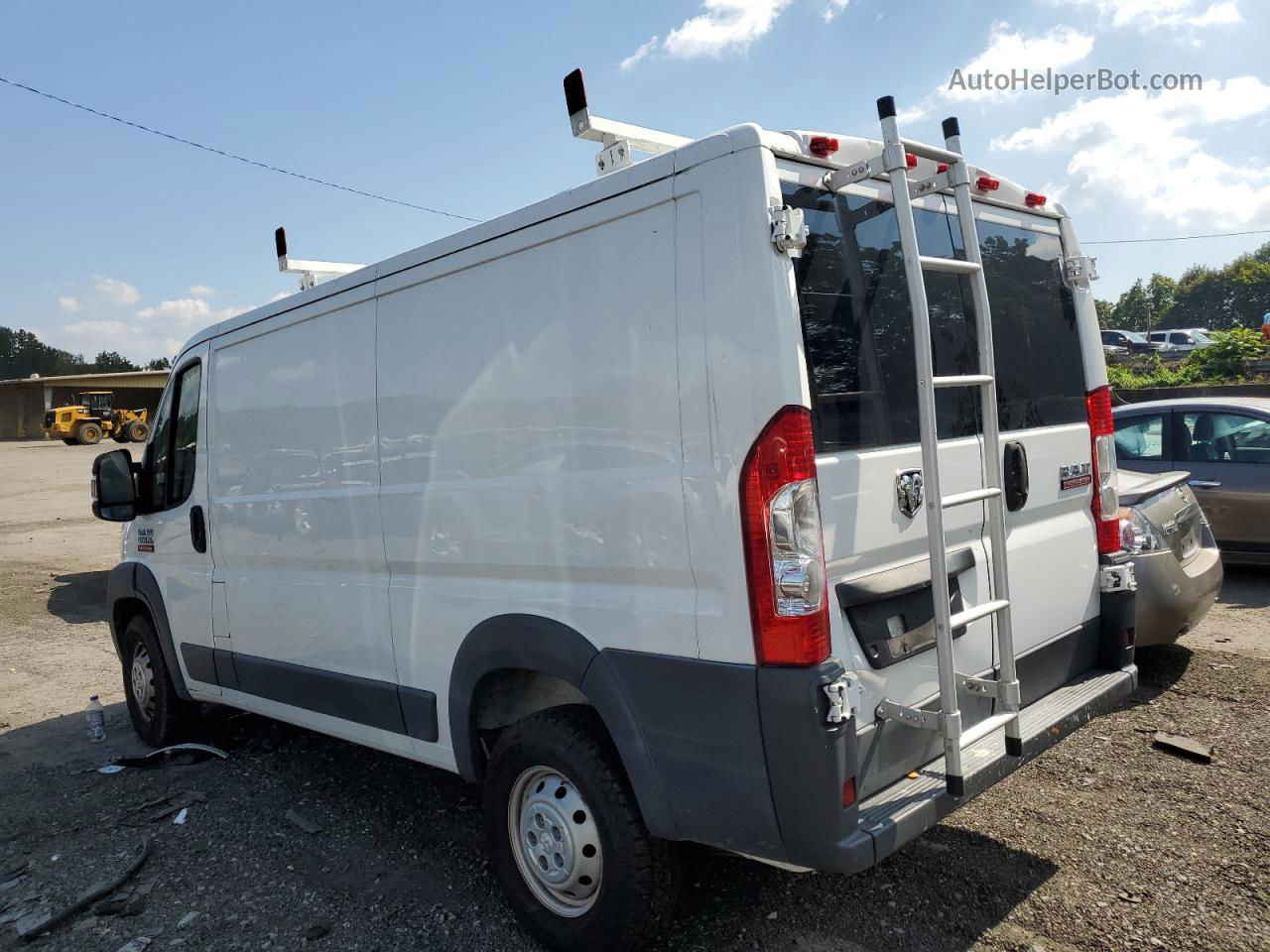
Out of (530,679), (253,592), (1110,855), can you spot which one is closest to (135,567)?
(253,592)

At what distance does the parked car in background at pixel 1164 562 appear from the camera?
5.10m

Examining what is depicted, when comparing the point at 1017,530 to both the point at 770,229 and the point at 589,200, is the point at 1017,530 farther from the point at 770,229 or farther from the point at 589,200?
the point at 589,200

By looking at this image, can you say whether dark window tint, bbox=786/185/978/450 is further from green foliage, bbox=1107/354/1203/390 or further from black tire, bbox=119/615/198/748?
green foliage, bbox=1107/354/1203/390

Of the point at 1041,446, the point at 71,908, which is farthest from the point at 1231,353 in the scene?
the point at 71,908

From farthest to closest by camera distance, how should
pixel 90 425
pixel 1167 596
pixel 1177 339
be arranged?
pixel 90 425 → pixel 1177 339 → pixel 1167 596

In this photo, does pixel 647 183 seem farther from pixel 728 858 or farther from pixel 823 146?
pixel 728 858

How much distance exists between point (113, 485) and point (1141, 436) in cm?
751

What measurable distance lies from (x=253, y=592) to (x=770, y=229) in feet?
10.9

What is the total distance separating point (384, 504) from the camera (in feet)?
12.3

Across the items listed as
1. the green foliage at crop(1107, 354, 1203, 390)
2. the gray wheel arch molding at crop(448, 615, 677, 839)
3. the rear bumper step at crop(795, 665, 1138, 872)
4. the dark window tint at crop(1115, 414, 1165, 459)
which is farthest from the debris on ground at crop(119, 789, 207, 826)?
the green foliage at crop(1107, 354, 1203, 390)

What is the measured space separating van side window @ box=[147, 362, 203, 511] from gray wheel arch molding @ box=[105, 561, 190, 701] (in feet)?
1.65

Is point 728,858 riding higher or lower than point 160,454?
lower

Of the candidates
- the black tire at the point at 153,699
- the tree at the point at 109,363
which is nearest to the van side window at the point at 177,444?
the black tire at the point at 153,699

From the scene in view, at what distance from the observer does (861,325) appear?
2809mm
